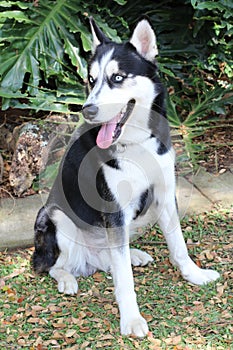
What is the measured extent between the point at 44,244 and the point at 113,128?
104cm

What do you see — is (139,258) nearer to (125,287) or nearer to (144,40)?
(125,287)

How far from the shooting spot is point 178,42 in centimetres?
578

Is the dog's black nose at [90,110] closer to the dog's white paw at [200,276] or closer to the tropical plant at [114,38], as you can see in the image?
the dog's white paw at [200,276]

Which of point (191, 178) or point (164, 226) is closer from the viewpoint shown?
point (164, 226)

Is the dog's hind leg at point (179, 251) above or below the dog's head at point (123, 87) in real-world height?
below

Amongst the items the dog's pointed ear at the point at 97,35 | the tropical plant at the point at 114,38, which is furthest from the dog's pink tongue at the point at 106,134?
the tropical plant at the point at 114,38

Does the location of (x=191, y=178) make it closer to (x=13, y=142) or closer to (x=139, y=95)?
(x=13, y=142)

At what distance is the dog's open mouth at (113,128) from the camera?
3.38m

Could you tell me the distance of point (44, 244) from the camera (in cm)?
401

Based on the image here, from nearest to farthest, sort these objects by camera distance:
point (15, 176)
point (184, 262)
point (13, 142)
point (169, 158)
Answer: point (169, 158)
point (184, 262)
point (15, 176)
point (13, 142)

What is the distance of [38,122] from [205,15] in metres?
1.78

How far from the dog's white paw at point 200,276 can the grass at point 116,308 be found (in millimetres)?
37

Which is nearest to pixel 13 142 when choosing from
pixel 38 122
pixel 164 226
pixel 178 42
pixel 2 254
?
pixel 38 122

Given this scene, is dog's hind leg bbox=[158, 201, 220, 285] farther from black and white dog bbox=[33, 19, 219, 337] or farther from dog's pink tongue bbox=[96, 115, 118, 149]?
dog's pink tongue bbox=[96, 115, 118, 149]
